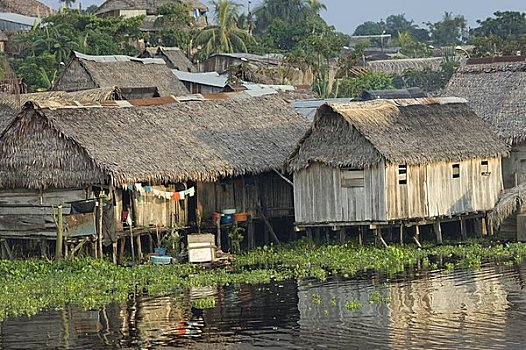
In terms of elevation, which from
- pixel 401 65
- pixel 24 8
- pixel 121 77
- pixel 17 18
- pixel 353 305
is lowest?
pixel 353 305

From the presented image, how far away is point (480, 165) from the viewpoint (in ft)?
110

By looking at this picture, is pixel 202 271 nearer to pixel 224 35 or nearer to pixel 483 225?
pixel 483 225

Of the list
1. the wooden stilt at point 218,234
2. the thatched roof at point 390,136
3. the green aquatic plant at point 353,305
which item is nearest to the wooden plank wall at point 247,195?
the wooden stilt at point 218,234

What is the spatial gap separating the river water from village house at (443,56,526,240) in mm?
10527

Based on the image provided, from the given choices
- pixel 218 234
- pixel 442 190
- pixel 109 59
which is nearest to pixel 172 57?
pixel 109 59

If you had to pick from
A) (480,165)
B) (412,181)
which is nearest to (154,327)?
(412,181)

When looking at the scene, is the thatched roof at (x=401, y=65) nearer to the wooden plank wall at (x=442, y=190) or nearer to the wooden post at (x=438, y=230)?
the wooden plank wall at (x=442, y=190)

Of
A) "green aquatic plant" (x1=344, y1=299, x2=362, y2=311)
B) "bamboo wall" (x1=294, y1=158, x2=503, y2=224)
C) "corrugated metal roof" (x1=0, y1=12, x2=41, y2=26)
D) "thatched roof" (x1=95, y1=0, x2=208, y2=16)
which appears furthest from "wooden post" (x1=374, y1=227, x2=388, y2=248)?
"corrugated metal roof" (x1=0, y1=12, x2=41, y2=26)

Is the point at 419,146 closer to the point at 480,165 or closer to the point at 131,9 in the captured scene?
the point at 480,165

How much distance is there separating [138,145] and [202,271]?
4188mm

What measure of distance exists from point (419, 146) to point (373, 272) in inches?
197

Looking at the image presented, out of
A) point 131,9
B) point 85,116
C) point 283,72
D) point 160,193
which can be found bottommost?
point 160,193

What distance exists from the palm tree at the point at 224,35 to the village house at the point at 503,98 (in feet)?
104

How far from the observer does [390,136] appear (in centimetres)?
3116
